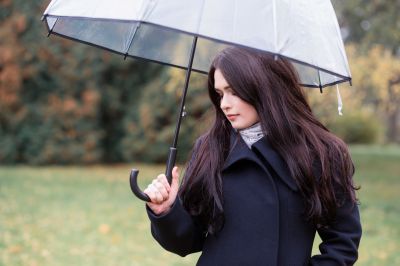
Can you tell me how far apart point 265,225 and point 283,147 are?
0.90 ft

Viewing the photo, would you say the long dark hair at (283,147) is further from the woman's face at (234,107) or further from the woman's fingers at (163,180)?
the woman's fingers at (163,180)

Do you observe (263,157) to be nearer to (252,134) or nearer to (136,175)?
(252,134)

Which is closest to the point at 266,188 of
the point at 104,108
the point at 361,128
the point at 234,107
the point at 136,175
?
the point at 234,107

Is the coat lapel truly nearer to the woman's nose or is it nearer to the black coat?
the black coat

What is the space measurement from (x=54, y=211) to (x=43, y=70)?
6.96 metres

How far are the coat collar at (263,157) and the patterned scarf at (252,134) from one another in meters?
0.02

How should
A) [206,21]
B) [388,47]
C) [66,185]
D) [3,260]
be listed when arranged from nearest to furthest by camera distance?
[206,21], [3,260], [388,47], [66,185]

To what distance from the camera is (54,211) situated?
8.97 meters

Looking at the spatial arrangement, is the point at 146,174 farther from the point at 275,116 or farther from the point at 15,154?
the point at 275,116

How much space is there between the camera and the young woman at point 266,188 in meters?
2.09

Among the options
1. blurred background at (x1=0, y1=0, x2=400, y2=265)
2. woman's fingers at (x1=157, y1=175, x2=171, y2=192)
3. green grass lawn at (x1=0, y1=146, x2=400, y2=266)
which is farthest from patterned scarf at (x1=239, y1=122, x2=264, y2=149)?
blurred background at (x1=0, y1=0, x2=400, y2=265)

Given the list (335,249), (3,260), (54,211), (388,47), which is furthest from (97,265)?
(388,47)

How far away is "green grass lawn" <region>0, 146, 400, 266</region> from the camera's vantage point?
662 centimetres

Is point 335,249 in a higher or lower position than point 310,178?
lower
